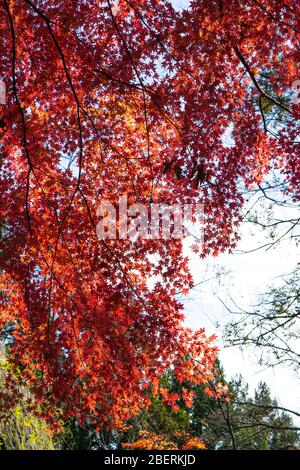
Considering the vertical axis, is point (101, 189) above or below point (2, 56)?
below

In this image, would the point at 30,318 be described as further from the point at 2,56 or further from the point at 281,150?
the point at 281,150

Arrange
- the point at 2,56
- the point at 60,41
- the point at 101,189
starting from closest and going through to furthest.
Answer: the point at 60,41
the point at 2,56
the point at 101,189

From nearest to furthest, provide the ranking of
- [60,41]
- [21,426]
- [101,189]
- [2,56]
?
[60,41] < [2,56] < [101,189] < [21,426]

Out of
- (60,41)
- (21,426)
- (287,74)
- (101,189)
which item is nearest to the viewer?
(60,41)

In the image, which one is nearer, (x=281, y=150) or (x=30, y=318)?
(x=30, y=318)

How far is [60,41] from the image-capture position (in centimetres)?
673

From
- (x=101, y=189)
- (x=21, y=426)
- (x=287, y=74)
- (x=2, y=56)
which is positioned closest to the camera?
(x=2, y=56)

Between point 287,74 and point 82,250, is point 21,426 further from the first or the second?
point 287,74

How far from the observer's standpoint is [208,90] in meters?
7.36
